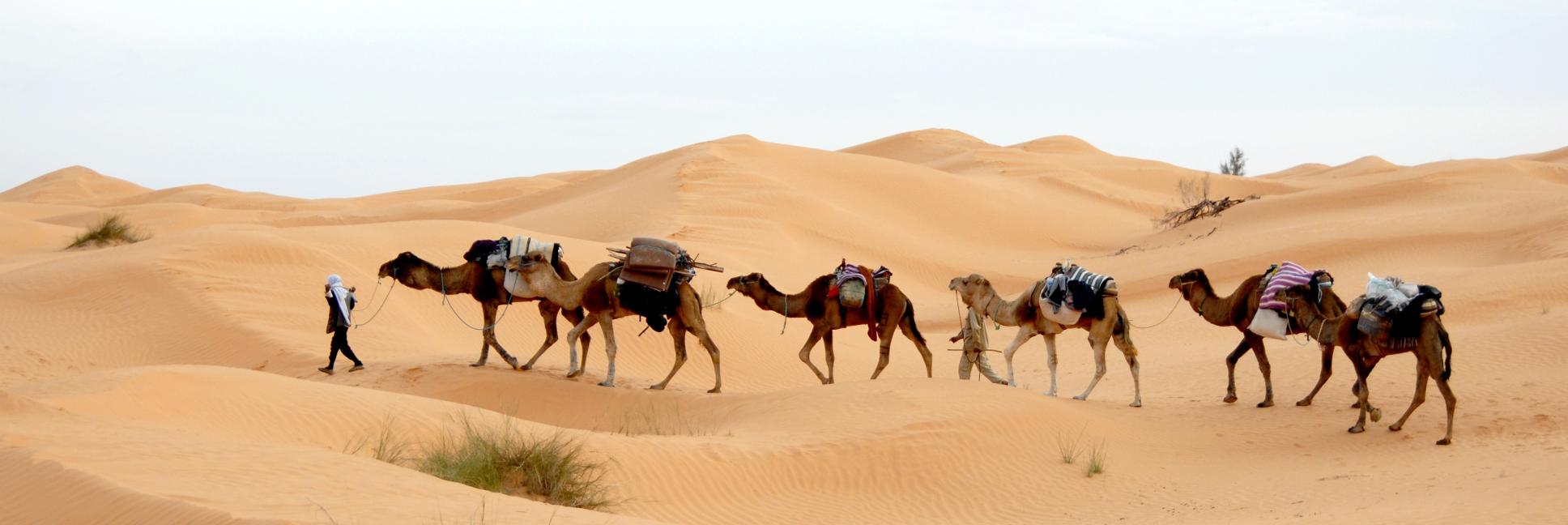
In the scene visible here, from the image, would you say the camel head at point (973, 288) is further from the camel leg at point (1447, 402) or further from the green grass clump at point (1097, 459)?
the camel leg at point (1447, 402)

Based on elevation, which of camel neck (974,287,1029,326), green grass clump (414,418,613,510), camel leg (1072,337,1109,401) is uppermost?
camel neck (974,287,1029,326)

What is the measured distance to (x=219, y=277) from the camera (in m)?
21.2

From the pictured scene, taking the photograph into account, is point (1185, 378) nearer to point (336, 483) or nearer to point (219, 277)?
point (336, 483)

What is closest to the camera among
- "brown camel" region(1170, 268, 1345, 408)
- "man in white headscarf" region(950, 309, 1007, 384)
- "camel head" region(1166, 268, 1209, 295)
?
"brown camel" region(1170, 268, 1345, 408)

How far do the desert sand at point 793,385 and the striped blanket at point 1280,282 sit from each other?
3.92ft

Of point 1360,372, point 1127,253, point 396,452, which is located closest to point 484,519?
point 396,452

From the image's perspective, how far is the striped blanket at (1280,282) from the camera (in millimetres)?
13656

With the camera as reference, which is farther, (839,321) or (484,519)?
(839,321)

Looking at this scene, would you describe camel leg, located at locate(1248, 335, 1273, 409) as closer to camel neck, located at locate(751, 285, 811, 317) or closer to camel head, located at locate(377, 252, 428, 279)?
camel neck, located at locate(751, 285, 811, 317)

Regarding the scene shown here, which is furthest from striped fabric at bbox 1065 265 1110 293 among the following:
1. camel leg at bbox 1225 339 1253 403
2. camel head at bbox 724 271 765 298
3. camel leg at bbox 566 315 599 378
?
camel leg at bbox 566 315 599 378

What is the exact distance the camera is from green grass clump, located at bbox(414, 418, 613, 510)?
9492mm

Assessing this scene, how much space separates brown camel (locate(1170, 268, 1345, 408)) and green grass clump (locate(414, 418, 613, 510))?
25.8 ft

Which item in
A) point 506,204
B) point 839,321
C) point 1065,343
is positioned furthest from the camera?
point 506,204

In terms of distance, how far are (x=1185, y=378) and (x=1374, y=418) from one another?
479cm
